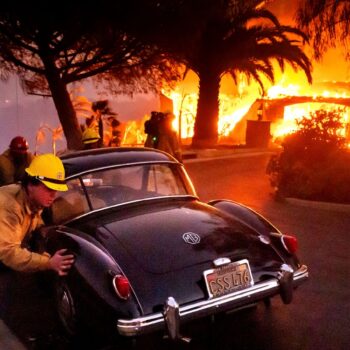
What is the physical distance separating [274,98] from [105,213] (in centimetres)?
2340

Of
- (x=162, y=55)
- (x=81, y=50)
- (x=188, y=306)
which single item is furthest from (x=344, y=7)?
(x=188, y=306)

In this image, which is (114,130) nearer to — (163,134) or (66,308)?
(163,134)

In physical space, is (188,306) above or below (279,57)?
below

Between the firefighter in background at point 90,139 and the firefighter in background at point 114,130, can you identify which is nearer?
the firefighter in background at point 90,139

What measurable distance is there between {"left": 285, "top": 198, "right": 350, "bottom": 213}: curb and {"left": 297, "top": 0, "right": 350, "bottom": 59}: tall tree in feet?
9.68

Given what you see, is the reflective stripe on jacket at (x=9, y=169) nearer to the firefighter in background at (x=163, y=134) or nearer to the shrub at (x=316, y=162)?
the firefighter in background at (x=163, y=134)

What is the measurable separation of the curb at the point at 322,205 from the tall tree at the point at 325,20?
2952mm

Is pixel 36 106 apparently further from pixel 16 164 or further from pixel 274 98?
pixel 274 98

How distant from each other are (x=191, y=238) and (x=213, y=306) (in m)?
0.63

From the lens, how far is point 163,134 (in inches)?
376

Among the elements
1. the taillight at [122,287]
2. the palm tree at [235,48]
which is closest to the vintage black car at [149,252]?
the taillight at [122,287]

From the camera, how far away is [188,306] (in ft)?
12.2

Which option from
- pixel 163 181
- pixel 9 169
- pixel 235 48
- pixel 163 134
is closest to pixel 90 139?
pixel 9 169

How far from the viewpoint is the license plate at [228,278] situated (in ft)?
12.8
